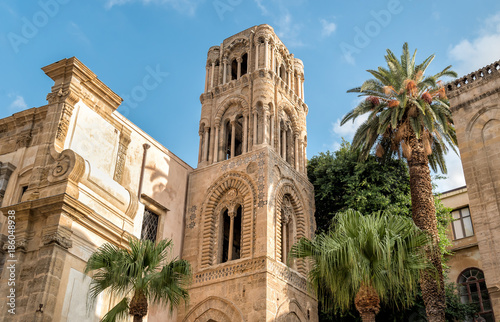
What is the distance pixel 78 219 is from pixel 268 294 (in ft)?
22.0

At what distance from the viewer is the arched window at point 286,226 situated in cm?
2275

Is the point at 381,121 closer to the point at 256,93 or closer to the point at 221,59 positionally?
the point at 256,93

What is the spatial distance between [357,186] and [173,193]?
7.56m

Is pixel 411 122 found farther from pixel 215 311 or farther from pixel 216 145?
pixel 215 311

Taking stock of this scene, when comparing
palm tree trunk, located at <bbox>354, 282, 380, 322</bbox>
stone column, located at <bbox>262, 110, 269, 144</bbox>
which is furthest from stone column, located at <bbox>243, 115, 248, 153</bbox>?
palm tree trunk, located at <bbox>354, 282, 380, 322</bbox>

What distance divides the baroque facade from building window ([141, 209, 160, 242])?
7 cm

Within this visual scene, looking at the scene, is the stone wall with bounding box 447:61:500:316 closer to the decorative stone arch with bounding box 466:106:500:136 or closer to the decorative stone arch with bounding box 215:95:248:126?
the decorative stone arch with bounding box 466:106:500:136

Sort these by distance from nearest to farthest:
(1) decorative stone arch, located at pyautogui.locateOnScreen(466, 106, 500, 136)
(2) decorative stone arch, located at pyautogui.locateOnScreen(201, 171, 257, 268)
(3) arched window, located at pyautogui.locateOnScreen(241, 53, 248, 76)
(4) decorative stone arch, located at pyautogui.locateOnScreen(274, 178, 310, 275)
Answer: (1) decorative stone arch, located at pyautogui.locateOnScreen(466, 106, 500, 136), (2) decorative stone arch, located at pyautogui.locateOnScreen(201, 171, 257, 268), (4) decorative stone arch, located at pyautogui.locateOnScreen(274, 178, 310, 275), (3) arched window, located at pyautogui.locateOnScreen(241, 53, 248, 76)

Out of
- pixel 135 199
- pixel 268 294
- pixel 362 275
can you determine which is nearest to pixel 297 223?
pixel 268 294

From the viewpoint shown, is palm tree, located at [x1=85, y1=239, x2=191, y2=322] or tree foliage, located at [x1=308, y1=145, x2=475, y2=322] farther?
tree foliage, located at [x1=308, y1=145, x2=475, y2=322]

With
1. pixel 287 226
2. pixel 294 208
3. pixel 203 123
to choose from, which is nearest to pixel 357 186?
pixel 294 208

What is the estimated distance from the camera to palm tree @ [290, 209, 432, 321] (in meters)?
13.2

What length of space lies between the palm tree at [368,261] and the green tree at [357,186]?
30.5ft

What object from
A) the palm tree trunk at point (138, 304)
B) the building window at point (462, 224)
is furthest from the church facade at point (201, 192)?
the building window at point (462, 224)
